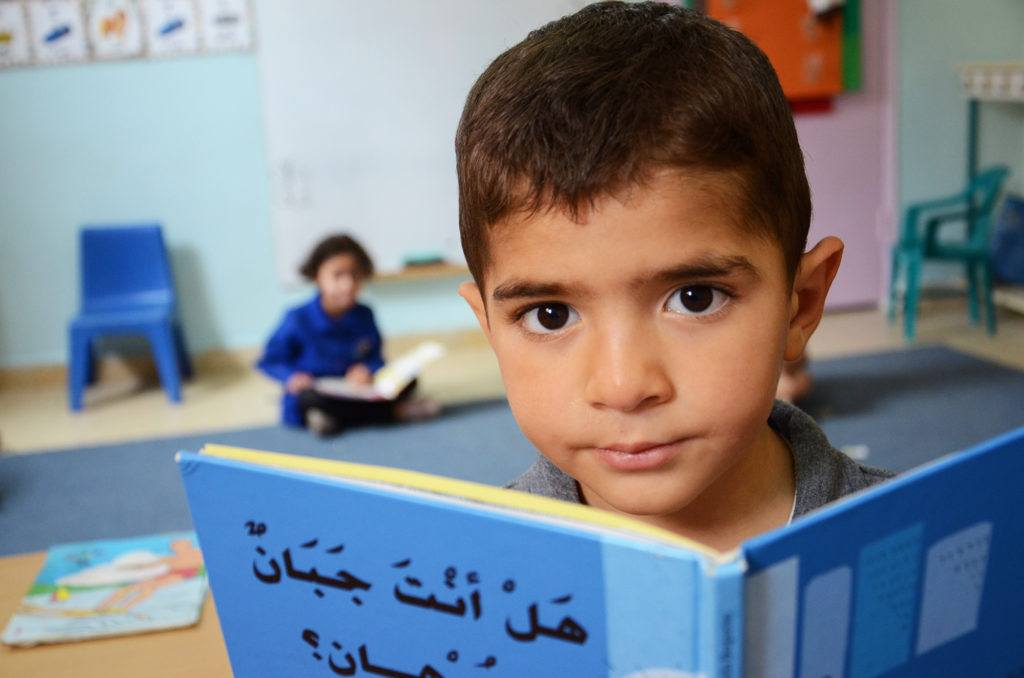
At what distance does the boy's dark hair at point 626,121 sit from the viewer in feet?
1.97

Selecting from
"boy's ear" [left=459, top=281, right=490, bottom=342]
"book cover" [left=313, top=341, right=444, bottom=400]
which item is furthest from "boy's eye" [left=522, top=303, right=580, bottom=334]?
"book cover" [left=313, top=341, right=444, bottom=400]

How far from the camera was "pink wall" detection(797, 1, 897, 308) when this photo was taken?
3.85 m

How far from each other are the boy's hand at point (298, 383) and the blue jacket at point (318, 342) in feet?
0.18

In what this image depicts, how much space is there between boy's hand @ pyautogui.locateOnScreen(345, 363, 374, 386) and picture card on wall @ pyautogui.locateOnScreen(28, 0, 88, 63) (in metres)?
1.48

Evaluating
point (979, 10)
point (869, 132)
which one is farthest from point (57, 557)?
point (979, 10)

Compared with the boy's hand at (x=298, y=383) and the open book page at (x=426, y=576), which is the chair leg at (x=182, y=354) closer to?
the boy's hand at (x=298, y=383)

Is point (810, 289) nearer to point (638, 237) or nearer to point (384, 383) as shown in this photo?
point (638, 237)

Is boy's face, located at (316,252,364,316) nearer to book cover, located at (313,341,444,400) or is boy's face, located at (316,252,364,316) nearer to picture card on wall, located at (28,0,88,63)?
book cover, located at (313,341,444,400)

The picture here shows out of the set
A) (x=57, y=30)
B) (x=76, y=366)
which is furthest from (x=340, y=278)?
(x=57, y=30)

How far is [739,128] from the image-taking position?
62 centimetres

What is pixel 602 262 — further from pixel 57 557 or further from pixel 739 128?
pixel 57 557

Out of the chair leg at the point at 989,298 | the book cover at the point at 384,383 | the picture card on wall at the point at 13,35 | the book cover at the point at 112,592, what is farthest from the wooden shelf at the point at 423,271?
the book cover at the point at 112,592

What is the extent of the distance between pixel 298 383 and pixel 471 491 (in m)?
2.58

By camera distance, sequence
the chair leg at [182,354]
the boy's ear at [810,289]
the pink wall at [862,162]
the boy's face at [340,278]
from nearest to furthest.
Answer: the boy's ear at [810,289]
the boy's face at [340,278]
the chair leg at [182,354]
the pink wall at [862,162]
